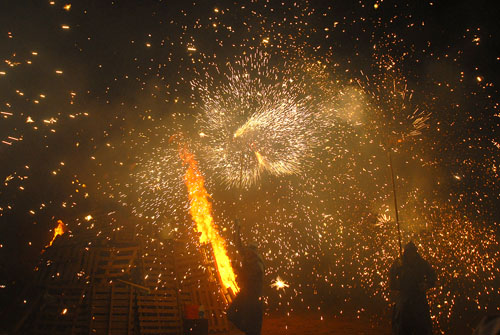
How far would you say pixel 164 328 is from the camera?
6.25 metres

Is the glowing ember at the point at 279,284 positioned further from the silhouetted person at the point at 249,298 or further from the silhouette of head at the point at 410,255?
the silhouette of head at the point at 410,255

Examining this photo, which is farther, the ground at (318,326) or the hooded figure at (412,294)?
the ground at (318,326)

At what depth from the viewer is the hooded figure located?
407cm

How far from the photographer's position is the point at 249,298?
456 centimetres

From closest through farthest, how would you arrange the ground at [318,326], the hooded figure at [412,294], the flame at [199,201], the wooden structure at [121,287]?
the hooded figure at [412,294], the wooden structure at [121,287], the ground at [318,326], the flame at [199,201]

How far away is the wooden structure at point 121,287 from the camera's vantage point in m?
5.96

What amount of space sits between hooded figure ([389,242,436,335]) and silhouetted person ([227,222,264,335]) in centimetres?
193

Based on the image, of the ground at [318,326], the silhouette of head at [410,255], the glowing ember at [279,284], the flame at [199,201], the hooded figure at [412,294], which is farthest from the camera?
the glowing ember at [279,284]

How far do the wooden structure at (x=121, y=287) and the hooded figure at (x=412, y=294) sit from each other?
4026 millimetres

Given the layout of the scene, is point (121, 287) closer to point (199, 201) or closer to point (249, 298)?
point (249, 298)

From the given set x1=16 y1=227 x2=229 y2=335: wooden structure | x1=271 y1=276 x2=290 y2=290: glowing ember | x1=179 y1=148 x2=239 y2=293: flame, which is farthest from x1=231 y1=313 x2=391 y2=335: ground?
x1=179 y1=148 x2=239 y2=293: flame

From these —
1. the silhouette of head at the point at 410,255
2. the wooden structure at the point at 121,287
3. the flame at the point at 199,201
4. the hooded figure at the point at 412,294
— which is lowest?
the hooded figure at the point at 412,294

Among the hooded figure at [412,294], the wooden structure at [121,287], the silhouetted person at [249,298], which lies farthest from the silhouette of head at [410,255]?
the wooden structure at [121,287]

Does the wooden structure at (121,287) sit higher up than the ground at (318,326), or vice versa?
the wooden structure at (121,287)
